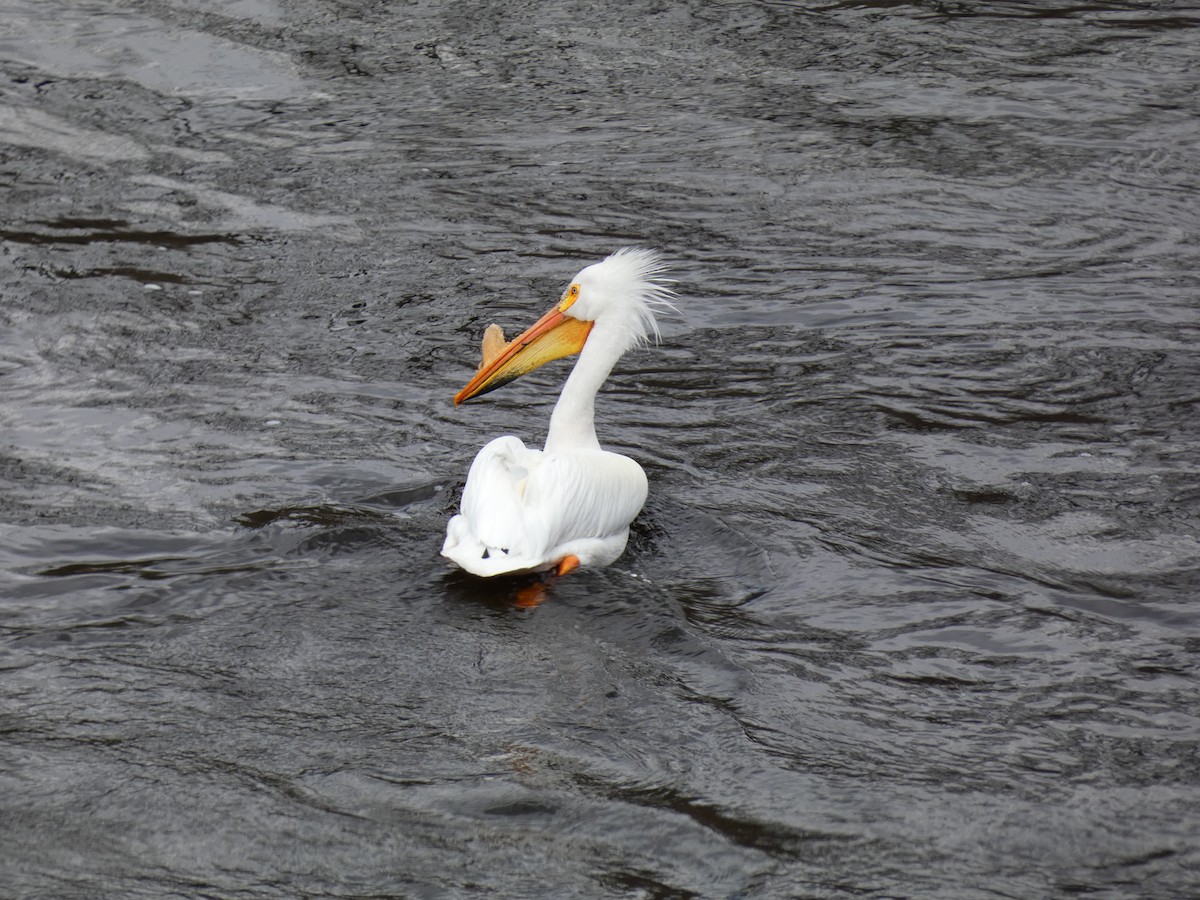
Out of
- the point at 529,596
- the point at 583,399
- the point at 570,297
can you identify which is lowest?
the point at 529,596

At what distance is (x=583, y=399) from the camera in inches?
203

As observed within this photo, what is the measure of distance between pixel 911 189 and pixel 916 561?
3.43 meters

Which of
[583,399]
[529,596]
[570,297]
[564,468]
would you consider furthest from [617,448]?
[529,596]

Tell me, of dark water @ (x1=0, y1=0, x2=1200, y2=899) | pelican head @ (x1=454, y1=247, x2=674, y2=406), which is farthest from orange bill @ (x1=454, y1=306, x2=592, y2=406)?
dark water @ (x1=0, y1=0, x2=1200, y2=899)

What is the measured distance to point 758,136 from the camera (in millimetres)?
8359

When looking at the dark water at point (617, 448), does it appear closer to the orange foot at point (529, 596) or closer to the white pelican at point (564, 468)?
the orange foot at point (529, 596)

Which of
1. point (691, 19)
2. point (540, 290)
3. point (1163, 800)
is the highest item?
point (691, 19)

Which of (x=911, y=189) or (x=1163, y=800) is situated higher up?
(x=911, y=189)

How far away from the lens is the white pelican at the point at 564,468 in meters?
4.52

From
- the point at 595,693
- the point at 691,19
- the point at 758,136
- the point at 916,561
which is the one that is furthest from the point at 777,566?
the point at 691,19

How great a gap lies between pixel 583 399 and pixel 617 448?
20.4 inches

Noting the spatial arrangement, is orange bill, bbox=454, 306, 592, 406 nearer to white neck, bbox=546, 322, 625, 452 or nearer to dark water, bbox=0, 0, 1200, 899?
white neck, bbox=546, 322, 625, 452

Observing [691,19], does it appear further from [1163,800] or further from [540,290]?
[1163,800]

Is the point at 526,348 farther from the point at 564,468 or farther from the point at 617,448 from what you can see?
the point at 564,468
